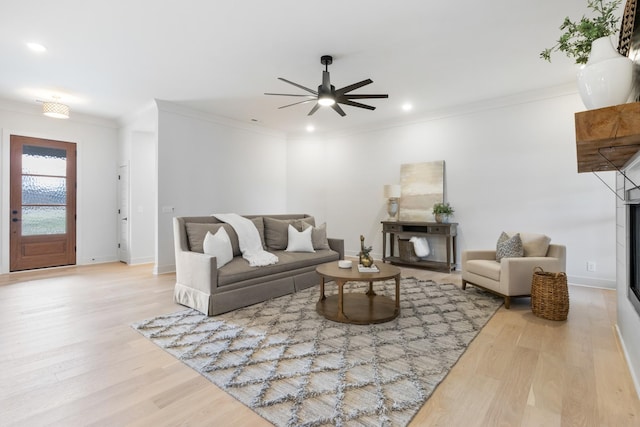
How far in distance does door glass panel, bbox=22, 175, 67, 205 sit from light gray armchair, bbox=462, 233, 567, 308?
22.4 feet

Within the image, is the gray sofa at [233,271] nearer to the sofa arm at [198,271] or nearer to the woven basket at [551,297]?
the sofa arm at [198,271]

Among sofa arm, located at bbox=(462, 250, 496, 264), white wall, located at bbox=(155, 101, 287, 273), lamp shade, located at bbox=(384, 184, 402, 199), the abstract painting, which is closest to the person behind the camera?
sofa arm, located at bbox=(462, 250, 496, 264)

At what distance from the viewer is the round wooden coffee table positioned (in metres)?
2.83


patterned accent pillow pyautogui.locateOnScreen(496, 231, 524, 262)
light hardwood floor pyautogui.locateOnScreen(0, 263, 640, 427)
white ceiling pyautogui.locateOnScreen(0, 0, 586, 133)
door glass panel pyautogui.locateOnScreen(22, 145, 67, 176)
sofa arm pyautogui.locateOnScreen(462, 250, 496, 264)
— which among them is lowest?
light hardwood floor pyautogui.locateOnScreen(0, 263, 640, 427)

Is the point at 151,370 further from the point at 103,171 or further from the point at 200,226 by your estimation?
the point at 103,171

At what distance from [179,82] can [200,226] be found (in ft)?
6.95

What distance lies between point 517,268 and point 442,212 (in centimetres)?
190

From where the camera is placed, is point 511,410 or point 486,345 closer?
point 511,410

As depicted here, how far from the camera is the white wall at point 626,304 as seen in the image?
180cm

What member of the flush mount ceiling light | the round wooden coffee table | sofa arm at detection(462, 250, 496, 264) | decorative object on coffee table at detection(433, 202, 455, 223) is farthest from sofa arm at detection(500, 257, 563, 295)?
the flush mount ceiling light

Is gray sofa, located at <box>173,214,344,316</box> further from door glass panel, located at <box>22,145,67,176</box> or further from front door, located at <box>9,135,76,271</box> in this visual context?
door glass panel, located at <box>22,145,67,176</box>

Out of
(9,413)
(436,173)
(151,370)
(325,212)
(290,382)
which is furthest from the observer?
(325,212)

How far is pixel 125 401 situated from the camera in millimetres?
1742

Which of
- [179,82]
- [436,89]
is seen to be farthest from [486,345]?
[179,82]
